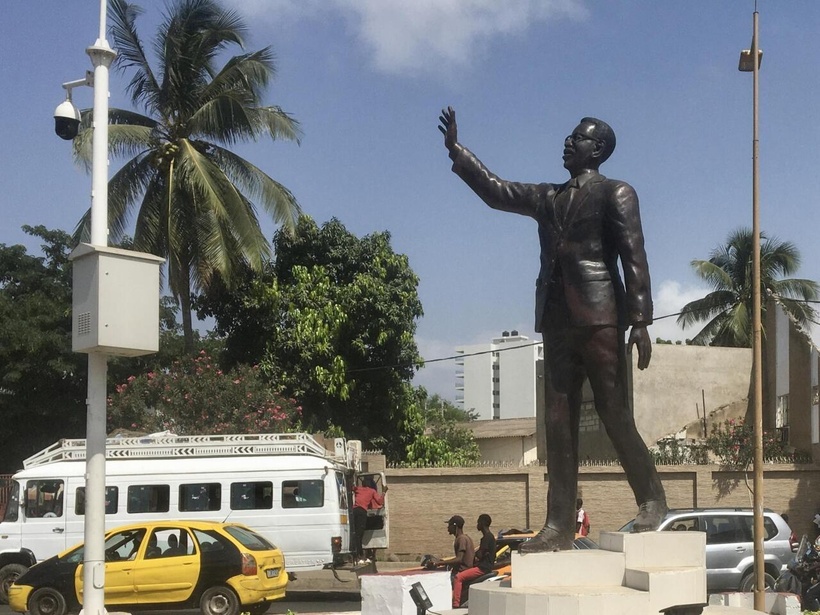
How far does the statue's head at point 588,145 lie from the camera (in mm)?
7945

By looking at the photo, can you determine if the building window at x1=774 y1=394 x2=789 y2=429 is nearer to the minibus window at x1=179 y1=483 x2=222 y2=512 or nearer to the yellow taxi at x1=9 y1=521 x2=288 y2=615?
the minibus window at x1=179 y1=483 x2=222 y2=512

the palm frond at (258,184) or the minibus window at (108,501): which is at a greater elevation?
the palm frond at (258,184)

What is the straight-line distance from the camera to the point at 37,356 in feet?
96.3

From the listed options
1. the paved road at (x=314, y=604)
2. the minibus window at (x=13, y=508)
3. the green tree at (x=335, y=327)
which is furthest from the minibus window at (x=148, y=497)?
the green tree at (x=335, y=327)

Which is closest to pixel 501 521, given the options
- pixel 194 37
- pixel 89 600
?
pixel 194 37

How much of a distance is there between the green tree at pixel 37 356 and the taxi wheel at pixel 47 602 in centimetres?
1486

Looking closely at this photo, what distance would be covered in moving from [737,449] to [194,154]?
530 inches

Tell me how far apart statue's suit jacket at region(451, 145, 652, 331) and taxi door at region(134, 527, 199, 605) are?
8412mm

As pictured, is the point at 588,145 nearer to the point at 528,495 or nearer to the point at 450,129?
the point at 450,129

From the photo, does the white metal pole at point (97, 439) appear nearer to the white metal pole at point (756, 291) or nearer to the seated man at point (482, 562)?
the seated man at point (482, 562)

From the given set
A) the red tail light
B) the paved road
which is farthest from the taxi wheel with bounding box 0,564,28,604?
the red tail light

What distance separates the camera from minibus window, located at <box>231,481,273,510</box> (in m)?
18.8

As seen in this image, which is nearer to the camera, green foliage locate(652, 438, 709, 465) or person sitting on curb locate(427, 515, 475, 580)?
person sitting on curb locate(427, 515, 475, 580)

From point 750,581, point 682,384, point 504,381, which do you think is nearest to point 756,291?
point 750,581
